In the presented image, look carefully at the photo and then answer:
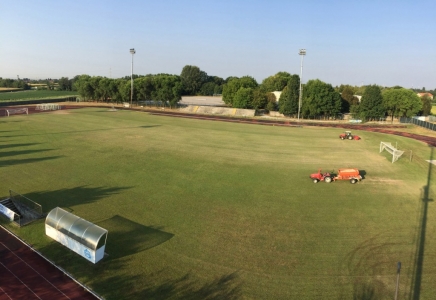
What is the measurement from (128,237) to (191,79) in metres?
154

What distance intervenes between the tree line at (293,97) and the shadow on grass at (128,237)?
5979cm

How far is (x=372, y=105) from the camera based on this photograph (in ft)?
237

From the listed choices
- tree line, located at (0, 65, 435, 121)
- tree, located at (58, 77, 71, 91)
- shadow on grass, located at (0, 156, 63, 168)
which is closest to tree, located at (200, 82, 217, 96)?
tree line, located at (0, 65, 435, 121)

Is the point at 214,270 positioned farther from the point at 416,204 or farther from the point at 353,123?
the point at 353,123

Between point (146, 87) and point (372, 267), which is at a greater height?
point (146, 87)

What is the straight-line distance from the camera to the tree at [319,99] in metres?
74.3

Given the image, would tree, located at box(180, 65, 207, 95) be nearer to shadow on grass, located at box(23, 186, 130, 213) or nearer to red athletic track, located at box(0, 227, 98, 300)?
shadow on grass, located at box(23, 186, 130, 213)

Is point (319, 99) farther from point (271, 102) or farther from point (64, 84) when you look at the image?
point (64, 84)

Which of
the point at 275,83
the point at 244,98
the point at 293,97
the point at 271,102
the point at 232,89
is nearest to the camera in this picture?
the point at 293,97

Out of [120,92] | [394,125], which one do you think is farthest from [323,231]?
[120,92]

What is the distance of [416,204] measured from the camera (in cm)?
2377

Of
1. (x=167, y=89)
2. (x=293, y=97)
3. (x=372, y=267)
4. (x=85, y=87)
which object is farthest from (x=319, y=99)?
(x=85, y=87)

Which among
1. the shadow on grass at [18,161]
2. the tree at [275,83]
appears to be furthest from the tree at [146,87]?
the shadow on grass at [18,161]

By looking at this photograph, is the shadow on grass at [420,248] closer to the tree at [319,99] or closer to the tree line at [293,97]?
the tree at [319,99]
